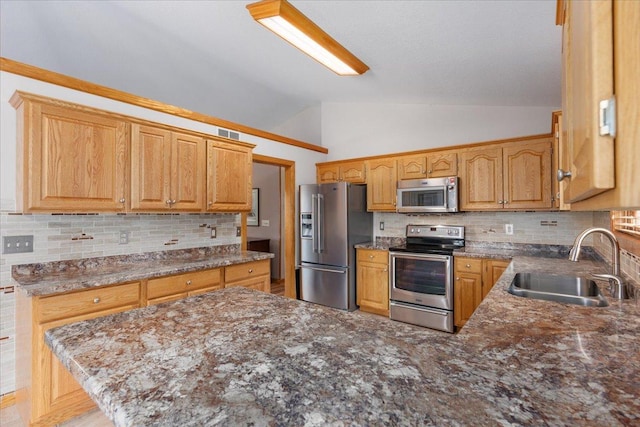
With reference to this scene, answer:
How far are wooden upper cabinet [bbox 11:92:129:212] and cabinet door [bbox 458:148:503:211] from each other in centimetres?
344

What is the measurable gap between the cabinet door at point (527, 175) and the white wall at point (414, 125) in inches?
15.3

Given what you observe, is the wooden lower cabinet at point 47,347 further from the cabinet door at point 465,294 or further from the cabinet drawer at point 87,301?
the cabinet door at point 465,294

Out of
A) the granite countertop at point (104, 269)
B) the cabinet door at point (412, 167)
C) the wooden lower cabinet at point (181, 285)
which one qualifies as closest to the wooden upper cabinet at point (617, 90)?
the granite countertop at point (104, 269)

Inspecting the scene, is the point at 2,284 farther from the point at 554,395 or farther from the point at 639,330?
the point at 639,330

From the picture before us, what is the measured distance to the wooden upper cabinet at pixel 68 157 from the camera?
2.00m

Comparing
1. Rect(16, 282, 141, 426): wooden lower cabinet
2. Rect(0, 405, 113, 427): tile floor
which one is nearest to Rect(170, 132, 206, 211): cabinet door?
Rect(16, 282, 141, 426): wooden lower cabinet

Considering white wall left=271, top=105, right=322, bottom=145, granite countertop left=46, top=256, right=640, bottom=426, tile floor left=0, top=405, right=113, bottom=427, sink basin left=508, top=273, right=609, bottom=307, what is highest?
white wall left=271, top=105, right=322, bottom=145

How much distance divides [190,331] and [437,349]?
0.73 meters

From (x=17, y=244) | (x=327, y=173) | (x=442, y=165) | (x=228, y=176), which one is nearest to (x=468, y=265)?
(x=442, y=165)

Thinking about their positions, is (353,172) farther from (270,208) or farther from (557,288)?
(557,288)

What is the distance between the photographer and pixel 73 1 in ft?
8.41

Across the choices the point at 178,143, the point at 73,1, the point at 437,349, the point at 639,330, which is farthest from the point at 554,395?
the point at 73,1

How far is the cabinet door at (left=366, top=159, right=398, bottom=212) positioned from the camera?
414 centimetres

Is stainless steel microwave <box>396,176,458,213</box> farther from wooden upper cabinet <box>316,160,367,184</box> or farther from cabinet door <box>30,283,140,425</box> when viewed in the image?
cabinet door <box>30,283,140,425</box>
